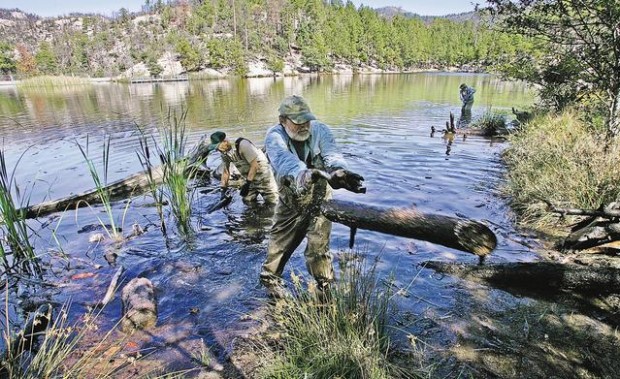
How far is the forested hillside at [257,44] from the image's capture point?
8538 cm

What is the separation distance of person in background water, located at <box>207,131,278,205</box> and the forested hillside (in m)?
73.7

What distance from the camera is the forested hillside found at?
85375 mm

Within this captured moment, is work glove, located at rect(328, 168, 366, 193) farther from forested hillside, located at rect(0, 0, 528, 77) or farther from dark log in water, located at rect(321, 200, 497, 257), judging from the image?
forested hillside, located at rect(0, 0, 528, 77)

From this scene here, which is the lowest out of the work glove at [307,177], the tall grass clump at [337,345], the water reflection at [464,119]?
the water reflection at [464,119]

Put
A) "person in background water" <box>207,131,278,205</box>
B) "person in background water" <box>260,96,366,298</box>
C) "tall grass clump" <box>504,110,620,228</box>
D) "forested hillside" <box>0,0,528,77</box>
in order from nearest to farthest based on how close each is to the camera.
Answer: "person in background water" <box>260,96,366,298</box>, "tall grass clump" <box>504,110,620,228</box>, "person in background water" <box>207,131,278,205</box>, "forested hillside" <box>0,0,528,77</box>

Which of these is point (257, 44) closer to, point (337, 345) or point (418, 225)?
point (418, 225)

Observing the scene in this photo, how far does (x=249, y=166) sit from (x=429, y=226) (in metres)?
5.20

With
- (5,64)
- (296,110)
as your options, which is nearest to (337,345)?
(296,110)

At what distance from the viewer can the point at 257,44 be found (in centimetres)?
9794

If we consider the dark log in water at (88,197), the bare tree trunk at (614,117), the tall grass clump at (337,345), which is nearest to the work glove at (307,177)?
the tall grass clump at (337,345)

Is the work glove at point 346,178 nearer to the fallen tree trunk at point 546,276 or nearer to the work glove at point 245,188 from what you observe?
the fallen tree trunk at point 546,276

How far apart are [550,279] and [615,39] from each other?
6.17 meters

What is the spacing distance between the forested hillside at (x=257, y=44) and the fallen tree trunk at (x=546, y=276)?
77909 millimetres

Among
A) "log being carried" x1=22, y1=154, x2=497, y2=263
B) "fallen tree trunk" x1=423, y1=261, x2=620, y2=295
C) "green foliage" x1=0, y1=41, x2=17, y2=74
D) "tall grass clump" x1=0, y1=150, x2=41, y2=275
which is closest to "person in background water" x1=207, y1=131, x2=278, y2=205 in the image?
"tall grass clump" x1=0, y1=150, x2=41, y2=275
